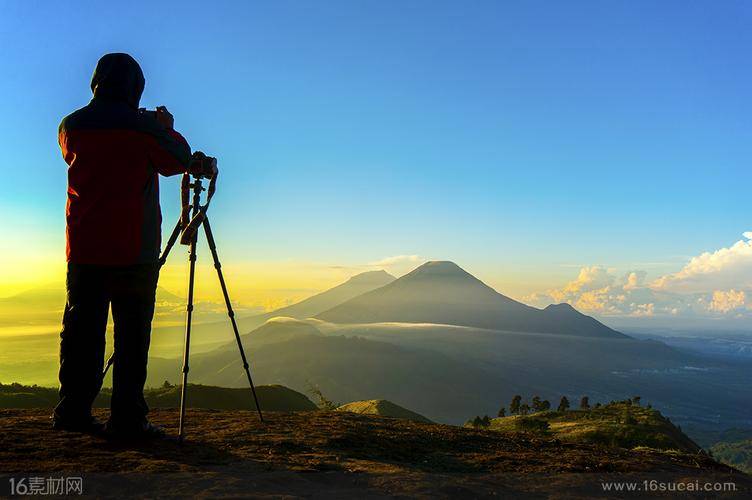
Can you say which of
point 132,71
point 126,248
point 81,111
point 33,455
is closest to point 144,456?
point 33,455

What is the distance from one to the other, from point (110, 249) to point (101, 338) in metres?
1.13

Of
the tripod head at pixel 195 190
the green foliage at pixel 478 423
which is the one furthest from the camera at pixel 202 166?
the green foliage at pixel 478 423

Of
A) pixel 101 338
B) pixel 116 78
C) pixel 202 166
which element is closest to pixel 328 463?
pixel 101 338

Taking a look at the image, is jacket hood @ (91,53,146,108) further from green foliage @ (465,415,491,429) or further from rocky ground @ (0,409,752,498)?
green foliage @ (465,415,491,429)

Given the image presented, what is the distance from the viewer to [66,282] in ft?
20.3

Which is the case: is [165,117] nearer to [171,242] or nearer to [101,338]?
[171,242]

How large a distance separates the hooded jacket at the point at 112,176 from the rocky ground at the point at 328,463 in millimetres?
2212

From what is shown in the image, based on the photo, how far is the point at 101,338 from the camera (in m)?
6.24

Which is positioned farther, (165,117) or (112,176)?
(165,117)

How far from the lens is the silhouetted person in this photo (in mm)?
6035

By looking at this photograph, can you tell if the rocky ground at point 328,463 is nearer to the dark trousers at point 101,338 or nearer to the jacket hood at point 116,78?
the dark trousers at point 101,338

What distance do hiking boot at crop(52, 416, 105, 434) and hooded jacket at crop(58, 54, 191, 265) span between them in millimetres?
1941

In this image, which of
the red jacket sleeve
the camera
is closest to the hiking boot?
the red jacket sleeve

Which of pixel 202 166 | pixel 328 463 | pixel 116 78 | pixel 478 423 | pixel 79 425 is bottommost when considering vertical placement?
pixel 478 423
